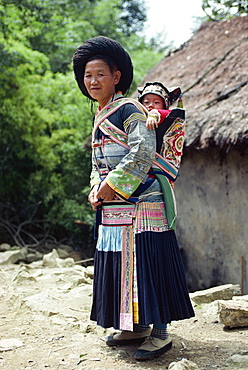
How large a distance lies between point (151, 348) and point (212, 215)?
298cm

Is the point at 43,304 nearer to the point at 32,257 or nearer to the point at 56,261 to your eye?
the point at 56,261

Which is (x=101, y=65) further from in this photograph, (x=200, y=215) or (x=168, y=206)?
(x=200, y=215)

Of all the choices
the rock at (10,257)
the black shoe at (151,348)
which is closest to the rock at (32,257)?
the rock at (10,257)

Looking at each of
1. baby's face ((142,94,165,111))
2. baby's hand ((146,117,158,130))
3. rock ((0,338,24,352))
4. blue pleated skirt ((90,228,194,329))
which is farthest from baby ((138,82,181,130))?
rock ((0,338,24,352))

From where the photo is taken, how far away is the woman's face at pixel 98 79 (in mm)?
2908

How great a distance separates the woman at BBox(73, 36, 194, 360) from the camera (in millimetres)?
2777

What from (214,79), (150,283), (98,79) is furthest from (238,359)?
(214,79)

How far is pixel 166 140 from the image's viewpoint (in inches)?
118

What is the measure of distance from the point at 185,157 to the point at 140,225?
330cm

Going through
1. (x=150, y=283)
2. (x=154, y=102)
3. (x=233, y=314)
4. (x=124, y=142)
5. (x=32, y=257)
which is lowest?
(x=32, y=257)

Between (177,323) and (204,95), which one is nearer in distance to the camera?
(177,323)

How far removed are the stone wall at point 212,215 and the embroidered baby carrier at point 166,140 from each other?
2234 mm

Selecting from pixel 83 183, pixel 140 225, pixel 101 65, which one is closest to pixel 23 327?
pixel 140 225

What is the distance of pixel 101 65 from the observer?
114 inches
